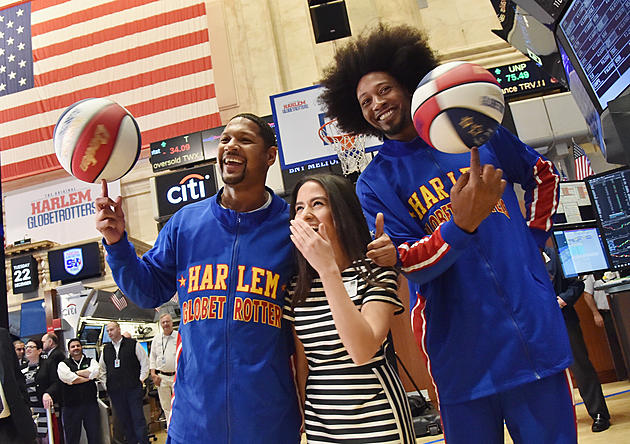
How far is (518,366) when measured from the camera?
1.67 metres

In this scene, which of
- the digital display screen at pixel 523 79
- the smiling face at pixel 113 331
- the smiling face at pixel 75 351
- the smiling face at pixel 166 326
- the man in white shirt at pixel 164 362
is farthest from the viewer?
the digital display screen at pixel 523 79

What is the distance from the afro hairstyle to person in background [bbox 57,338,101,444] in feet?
22.3

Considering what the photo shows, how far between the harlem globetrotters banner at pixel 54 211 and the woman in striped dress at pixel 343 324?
15504 millimetres

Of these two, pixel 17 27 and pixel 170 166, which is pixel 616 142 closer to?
pixel 170 166

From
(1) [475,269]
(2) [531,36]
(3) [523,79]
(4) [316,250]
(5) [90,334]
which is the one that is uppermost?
(3) [523,79]

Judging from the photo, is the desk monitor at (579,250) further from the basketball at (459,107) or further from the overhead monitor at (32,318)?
the overhead monitor at (32,318)

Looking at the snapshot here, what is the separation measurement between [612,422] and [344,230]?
176 inches

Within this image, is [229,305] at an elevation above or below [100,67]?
below

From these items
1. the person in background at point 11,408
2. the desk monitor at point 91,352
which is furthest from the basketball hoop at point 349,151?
the desk monitor at point 91,352

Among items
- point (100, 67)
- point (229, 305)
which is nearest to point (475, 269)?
point (229, 305)

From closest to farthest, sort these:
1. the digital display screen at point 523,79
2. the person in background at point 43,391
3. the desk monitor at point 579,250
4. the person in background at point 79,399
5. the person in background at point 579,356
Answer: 1. the person in background at point 579,356
2. the desk monitor at point 579,250
3. the person in background at point 79,399
4. the person in background at point 43,391
5. the digital display screen at point 523,79

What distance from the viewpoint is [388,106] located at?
2113 mm

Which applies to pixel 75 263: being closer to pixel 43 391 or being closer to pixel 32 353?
pixel 32 353

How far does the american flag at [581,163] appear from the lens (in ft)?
30.0
